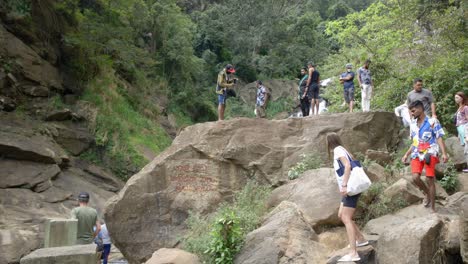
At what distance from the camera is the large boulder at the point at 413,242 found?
6152mm

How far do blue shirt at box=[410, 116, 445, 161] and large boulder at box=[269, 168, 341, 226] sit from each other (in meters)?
1.65

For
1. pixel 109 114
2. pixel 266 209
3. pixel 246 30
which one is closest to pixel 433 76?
pixel 266 209

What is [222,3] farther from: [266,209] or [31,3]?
[266,209]

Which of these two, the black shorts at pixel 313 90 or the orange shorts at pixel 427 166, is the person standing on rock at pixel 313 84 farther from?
the orange shorts at pixel 427 166

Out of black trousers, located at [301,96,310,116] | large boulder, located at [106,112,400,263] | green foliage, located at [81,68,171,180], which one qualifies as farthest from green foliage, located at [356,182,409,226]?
green foliage, located at [81,68,171,180]

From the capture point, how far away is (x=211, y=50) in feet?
130

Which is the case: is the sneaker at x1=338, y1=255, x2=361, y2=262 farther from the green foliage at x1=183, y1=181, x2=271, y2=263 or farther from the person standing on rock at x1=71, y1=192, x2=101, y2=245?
the person standing on rock at x1=71, y1=192, x2=101, y2=245

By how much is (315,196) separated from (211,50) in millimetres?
32020

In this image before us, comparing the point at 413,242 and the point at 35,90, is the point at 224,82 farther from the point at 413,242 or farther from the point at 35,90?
the point at 35,90

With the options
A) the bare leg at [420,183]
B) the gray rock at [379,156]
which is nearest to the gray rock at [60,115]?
the gray rock at [379,156]

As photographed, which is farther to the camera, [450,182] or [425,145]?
[450,182]

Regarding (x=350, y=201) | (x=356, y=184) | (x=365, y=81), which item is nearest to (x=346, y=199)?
(x=350, y=201)

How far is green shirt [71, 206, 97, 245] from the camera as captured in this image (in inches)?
341

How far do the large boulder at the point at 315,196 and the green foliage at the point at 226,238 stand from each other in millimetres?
1385
